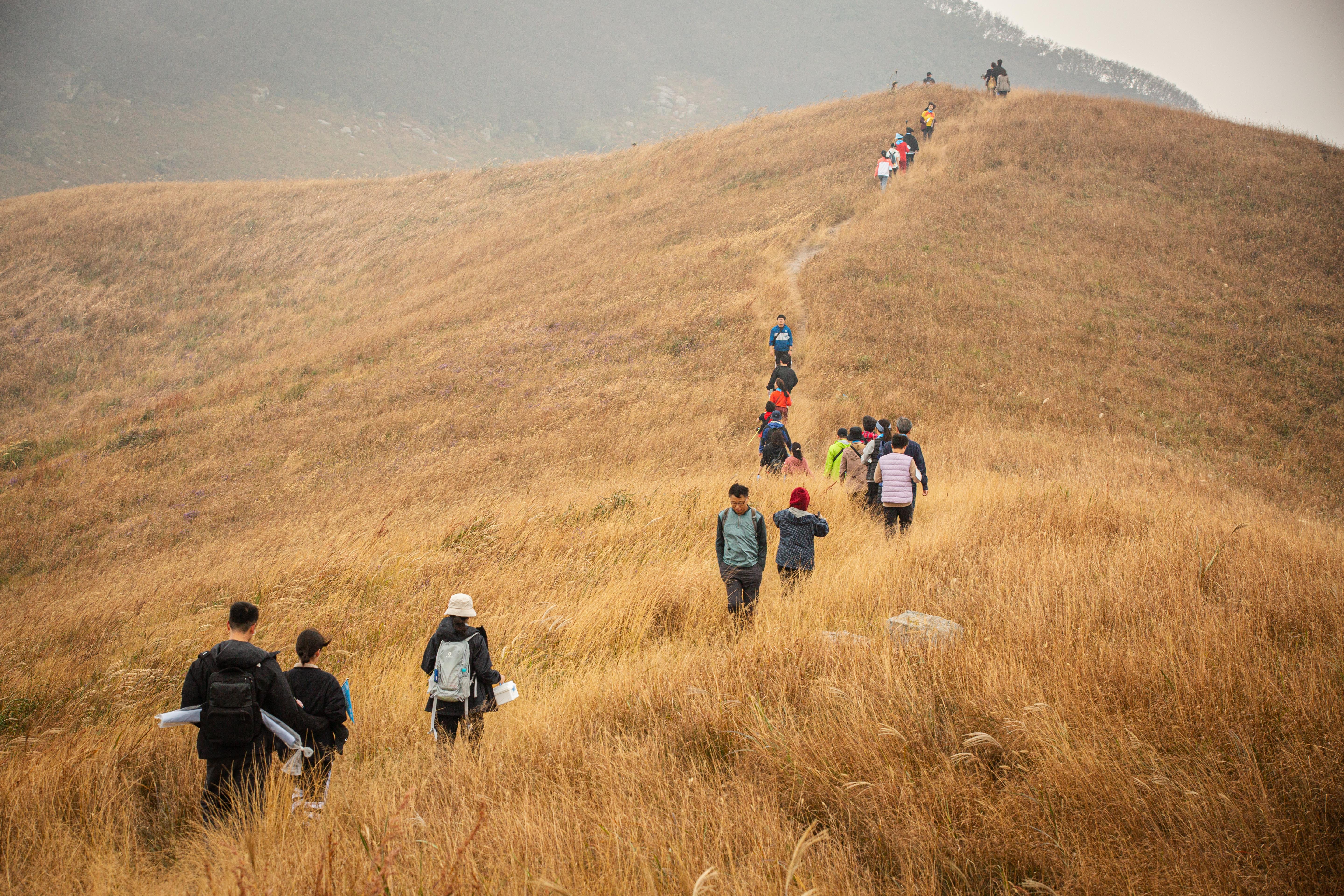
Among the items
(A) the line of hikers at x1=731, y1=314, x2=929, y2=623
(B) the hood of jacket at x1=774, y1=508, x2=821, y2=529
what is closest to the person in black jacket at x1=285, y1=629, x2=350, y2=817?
(A) the line of hikers at x1=731, y1=314, x2=929, y2=623

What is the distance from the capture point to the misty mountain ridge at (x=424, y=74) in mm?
88000

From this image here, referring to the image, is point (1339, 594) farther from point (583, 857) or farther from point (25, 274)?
point (25, 274)

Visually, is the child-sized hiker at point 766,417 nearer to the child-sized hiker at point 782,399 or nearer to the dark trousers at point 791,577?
the child-sized hiker at point 782,399

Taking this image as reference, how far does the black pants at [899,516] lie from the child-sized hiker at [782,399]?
5.09 m

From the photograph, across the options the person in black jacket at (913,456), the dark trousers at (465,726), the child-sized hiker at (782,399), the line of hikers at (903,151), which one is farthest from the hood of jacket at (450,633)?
the line of hikers at (903,151)

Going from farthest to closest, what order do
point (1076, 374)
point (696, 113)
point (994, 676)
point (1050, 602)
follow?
point (696, 113) → point (1076, 374) → point (1050, 602) → point (994, 676)

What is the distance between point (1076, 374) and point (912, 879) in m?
18.5

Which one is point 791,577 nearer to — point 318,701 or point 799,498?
point 799,498

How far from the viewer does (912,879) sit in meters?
2.71

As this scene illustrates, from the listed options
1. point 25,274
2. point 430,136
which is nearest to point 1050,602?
point 25,274

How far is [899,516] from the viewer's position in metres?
9.59

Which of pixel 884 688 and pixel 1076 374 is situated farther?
pixel 1076 374

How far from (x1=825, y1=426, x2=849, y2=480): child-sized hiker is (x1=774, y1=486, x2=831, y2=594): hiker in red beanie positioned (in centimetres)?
368

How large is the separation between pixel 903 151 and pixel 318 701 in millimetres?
33369
